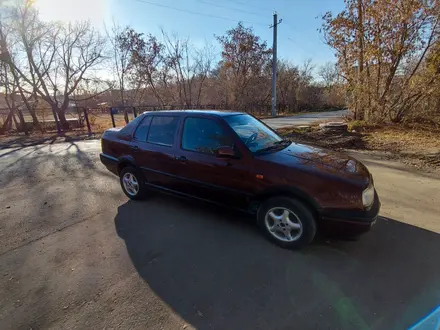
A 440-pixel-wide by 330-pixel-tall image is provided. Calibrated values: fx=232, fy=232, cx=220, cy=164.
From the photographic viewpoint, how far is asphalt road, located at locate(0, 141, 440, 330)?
1925 mm

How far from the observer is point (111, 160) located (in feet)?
14.6

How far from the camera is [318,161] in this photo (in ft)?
9.38

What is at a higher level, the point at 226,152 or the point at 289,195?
the point at 226,152

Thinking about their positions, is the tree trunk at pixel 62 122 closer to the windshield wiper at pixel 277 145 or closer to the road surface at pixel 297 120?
the road surface at pixel 297 120

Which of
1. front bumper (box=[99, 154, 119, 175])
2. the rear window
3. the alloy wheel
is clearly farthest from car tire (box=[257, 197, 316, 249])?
front bumper (box=[99, 154, 119, 175])

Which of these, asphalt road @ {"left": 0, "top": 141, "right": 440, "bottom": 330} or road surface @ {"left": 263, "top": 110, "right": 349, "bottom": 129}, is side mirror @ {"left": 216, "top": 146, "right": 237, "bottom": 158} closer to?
asphalt road @ {"left": 0, "top": 141, "right": 440, "bottom": 330}

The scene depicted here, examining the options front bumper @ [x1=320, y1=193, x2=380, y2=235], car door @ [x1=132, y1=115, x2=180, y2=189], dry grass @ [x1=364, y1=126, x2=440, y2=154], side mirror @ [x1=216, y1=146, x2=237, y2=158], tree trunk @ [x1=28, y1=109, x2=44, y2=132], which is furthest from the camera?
tree trunk @ [x1=28, y1=109, x2=44, y2=132]

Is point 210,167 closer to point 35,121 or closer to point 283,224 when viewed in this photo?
point 283,224

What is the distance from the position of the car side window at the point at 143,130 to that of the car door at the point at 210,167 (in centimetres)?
84

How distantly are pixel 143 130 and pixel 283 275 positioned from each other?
10.1 feet

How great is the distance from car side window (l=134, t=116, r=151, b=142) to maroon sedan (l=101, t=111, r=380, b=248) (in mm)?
19

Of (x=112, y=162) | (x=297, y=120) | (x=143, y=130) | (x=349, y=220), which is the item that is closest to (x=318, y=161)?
(x=349, y=220)

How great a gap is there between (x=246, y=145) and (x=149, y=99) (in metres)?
24.3

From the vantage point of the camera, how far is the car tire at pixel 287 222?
2.56 metres
